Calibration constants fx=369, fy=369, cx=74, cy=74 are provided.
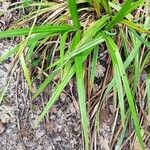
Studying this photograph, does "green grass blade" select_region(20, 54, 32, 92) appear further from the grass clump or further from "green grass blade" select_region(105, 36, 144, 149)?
"green grass blade" select_region(105, 36, 144, 149)

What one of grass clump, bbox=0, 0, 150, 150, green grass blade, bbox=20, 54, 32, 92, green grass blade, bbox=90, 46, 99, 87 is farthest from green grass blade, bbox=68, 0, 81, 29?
green grass blade, bbox=20, 54, 32, 92

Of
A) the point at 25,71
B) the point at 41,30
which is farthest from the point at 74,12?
the point at 25,71

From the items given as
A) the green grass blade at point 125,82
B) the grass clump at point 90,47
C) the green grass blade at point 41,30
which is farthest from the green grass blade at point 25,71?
the green grass blade at point 125,82

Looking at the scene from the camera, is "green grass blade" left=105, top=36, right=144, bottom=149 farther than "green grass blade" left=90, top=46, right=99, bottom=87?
No

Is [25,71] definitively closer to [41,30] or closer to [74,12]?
[41,30]

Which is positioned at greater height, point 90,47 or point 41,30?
point 41,30

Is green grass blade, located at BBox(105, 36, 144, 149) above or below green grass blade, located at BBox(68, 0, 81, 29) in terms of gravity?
below

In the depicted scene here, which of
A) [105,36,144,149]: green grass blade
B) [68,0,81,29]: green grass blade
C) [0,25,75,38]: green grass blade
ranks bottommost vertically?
[105,36,144,149]: green grass blade

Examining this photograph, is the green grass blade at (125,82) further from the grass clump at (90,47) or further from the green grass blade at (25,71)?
the green grass blade at (25,71)

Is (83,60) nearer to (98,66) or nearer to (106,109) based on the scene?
(98,66)

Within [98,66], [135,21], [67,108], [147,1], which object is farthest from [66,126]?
[147,1]

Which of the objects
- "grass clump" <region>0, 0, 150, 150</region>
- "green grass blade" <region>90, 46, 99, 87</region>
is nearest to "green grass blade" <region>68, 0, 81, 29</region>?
"grass clump" <region>0, 0, 150, 150</region>
